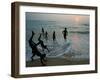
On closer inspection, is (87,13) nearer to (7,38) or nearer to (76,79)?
(76,79)

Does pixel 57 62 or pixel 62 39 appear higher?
pixel 62 39

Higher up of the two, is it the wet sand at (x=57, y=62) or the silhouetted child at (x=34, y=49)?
the silhouetted child at (x=34, y=49)

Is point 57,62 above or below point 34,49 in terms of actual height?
below

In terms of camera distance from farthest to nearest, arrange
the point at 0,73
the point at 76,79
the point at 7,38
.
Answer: the point at 76,79, the point at 7,38, the point at 0,73

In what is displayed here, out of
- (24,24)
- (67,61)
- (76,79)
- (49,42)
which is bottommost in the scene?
(76,79)

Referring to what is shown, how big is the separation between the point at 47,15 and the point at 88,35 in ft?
1.54

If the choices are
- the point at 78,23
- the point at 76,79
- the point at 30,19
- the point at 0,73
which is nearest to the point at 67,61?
the point at 76,79

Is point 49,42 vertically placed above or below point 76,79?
above

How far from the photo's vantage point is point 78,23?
7.66 ft

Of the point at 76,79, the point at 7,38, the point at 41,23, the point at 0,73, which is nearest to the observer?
the point at 0,73

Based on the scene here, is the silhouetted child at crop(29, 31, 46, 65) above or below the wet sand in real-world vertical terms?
above

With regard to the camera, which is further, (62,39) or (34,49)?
(62,39)

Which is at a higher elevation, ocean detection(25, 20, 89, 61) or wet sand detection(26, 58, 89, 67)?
ocean detection(25, 20, 89, 61)

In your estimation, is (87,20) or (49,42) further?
(87,20)
